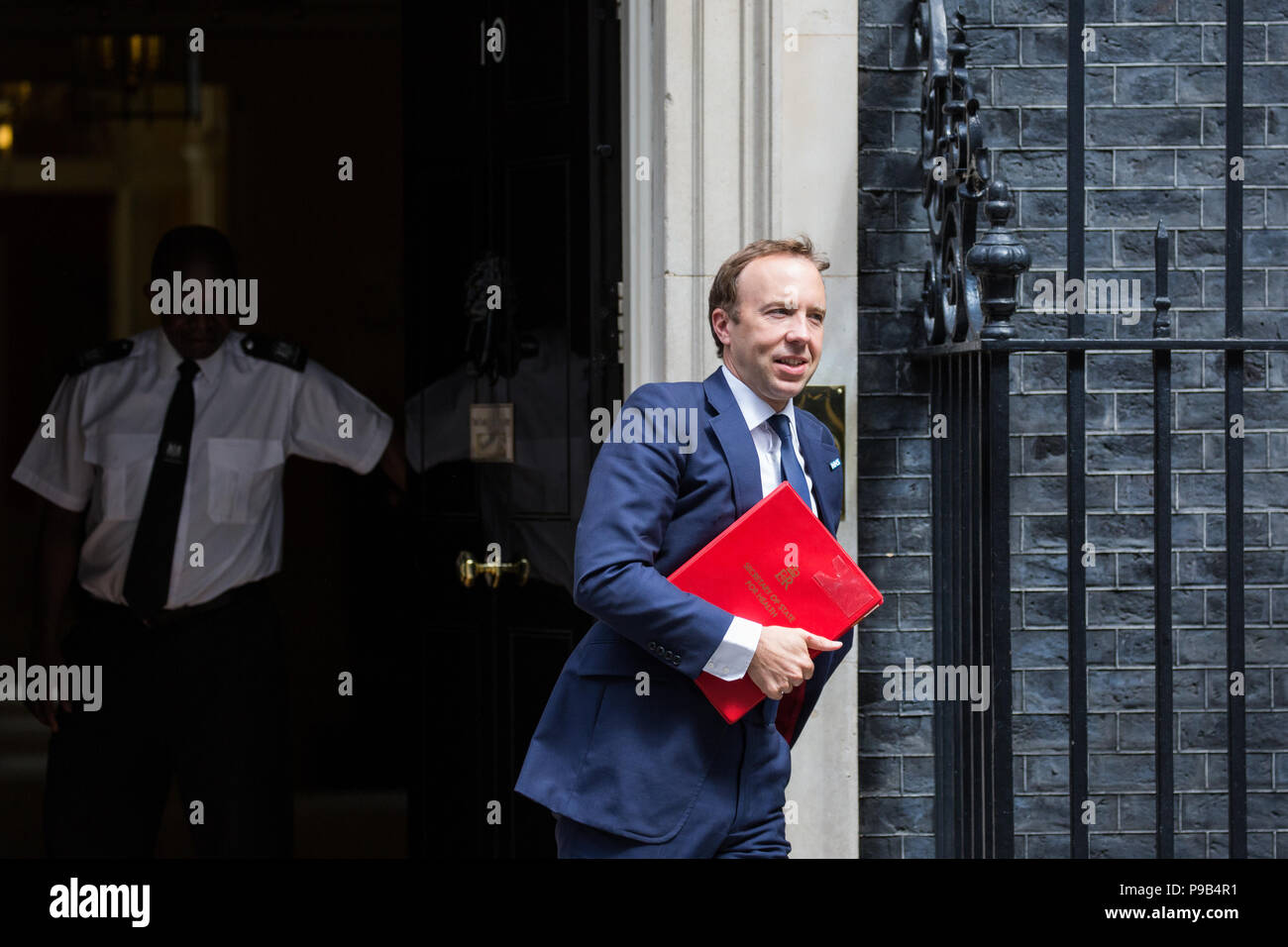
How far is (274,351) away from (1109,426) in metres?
2.65

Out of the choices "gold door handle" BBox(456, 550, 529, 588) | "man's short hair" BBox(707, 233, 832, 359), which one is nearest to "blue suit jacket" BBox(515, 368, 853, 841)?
"man's short hair" BBox(707, 233, 832, 359)

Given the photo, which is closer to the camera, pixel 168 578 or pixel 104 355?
pixel 168 578

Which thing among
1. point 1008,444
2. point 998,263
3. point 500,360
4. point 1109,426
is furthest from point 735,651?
point 500,360

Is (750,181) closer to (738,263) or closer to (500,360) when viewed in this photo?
(500,360)

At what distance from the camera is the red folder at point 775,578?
2775mm

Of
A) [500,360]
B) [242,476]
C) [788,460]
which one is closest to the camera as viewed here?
[788,460]

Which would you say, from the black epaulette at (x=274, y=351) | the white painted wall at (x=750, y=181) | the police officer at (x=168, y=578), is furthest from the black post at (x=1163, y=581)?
the black epaulette at (x=274, y=351)

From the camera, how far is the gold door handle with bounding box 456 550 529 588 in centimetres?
455

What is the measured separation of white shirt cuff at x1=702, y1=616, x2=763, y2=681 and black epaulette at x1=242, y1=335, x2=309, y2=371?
257 cm

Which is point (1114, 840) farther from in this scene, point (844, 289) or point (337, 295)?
point (337, 295)

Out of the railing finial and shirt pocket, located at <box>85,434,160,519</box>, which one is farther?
shirt pocket, located at <box>85,434,160,519</box>

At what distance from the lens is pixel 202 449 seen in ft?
15.3

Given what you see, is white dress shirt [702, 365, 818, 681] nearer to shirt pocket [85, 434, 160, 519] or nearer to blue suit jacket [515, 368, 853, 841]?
blue suit jacket [515, 368, 853, 841]

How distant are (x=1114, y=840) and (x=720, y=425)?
2.12 metres
